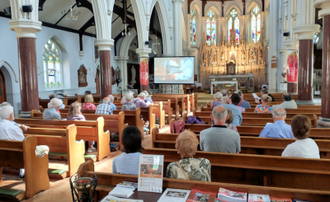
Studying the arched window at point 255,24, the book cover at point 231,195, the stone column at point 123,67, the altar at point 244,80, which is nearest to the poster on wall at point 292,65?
the altar at point 244,80

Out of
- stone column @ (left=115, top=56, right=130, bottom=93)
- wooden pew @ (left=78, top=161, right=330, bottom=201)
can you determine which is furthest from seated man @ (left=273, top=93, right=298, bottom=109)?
stone column @ (left=115, top=56, right=130, bottom=93)

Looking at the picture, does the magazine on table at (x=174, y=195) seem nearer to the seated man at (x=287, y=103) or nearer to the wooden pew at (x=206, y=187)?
the wooden pew at (x=206, y=187)

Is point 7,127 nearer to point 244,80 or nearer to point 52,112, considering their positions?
point 52,112

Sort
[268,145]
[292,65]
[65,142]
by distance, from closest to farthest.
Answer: [268,145] < [65,142] < [292,65]

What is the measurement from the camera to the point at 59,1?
43.6 feet

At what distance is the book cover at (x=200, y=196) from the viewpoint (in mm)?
1870

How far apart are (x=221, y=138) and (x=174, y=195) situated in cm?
136

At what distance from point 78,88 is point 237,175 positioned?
583 inches

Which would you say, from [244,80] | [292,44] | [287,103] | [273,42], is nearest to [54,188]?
[287,103]

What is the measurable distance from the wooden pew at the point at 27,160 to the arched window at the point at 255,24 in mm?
23320

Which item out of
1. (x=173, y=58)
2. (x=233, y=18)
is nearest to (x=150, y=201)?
(x=173, y=58)

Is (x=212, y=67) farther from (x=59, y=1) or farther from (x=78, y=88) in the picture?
(x=59, y=1)

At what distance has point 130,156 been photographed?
252 centimetres

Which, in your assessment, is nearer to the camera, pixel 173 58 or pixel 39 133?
pixel 39 133
